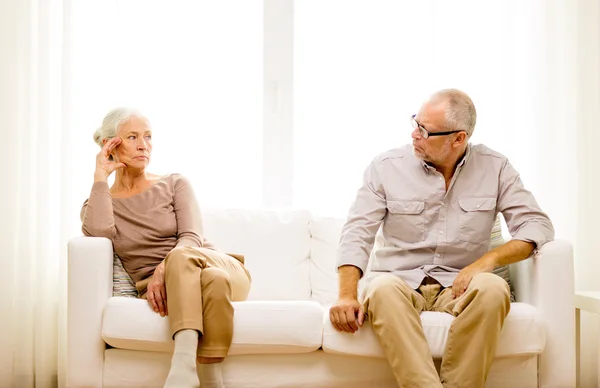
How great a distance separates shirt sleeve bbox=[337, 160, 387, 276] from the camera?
104 inches

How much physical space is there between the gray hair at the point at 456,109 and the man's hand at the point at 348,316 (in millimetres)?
724

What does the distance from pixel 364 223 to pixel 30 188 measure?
1.65m

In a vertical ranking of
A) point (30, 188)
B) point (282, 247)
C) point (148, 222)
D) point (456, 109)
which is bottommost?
point (282, 247)

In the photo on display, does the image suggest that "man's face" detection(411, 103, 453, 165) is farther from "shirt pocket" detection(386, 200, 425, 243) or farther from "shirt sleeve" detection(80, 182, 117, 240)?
"shirt sleeve" detection(80, 182, 117, 240)

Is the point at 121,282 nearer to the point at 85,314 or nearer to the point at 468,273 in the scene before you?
the point at 85,314

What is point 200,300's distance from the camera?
2.44 m

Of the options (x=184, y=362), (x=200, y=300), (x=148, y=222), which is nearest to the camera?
(x=184, y=362)

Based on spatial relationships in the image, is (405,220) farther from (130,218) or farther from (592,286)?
(592,286)

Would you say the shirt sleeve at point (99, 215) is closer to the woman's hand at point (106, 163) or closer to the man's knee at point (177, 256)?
the woman's hand at point (106, 163)

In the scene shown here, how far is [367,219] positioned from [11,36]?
1911mm

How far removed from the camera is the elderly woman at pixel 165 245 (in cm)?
243

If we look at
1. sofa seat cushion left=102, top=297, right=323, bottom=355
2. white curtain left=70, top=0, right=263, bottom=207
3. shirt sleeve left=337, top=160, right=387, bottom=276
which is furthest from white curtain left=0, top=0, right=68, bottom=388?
shirt sleeve left=337, top=160, right=387, bottom=276

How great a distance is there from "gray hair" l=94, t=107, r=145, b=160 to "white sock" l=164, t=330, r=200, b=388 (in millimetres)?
902

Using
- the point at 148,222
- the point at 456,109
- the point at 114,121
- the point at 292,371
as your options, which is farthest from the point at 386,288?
the point at 114,121
